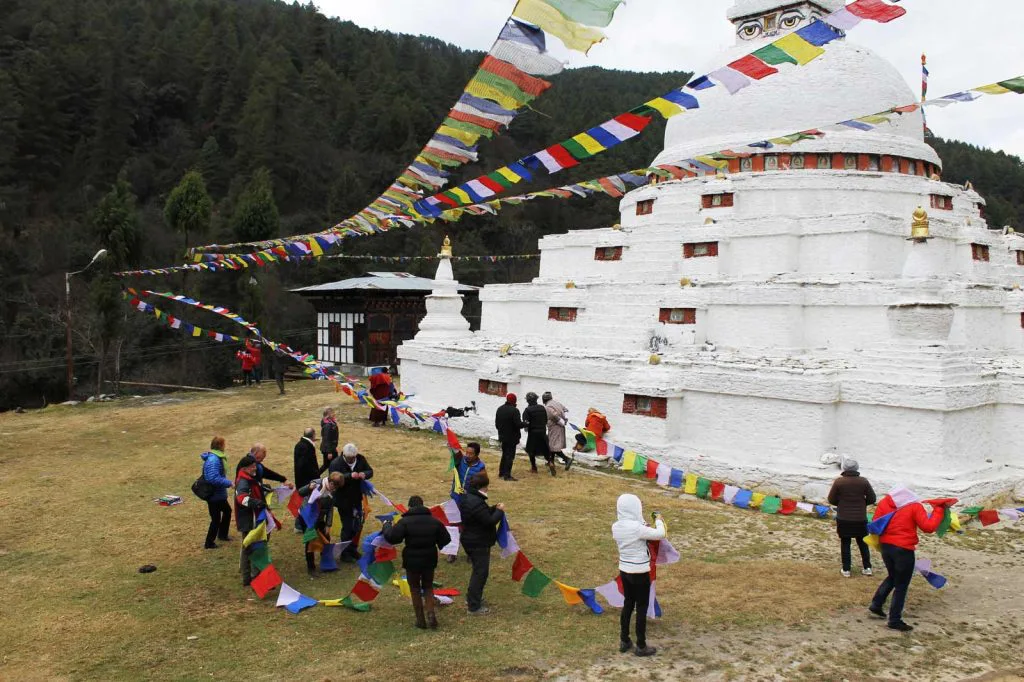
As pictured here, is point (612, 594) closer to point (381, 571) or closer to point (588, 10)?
point (381, 571)

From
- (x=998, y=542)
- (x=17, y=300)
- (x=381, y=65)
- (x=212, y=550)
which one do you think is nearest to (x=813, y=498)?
(x=998, y=542)

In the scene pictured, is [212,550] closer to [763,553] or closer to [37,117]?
[763,553]

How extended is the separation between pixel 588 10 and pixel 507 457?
649 centimetres

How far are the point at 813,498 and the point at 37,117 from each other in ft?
151

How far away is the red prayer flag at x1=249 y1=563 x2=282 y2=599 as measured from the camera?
270 inches

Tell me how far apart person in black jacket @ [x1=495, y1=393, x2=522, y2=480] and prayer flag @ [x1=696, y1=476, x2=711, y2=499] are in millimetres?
2507

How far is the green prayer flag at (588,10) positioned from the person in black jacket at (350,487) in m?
4.22

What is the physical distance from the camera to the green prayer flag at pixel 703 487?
10.1 meters

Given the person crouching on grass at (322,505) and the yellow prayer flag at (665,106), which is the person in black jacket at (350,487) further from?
the yellow prayer flag at (665,106)

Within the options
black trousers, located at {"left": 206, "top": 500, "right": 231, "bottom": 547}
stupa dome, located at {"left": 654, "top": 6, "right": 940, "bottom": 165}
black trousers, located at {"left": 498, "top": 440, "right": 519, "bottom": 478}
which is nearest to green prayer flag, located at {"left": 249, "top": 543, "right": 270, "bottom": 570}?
black trousers, located at {"left": 206, "top": 500, "right": 231, "bottom": 547}

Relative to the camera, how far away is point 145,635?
20.3 ft

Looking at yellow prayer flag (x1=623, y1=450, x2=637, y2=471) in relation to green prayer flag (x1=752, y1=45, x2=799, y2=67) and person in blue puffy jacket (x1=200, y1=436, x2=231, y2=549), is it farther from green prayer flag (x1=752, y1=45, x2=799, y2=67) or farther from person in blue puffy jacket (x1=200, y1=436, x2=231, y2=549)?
green prayer flag (x1=752, y1=45, x2=799, y2=67)

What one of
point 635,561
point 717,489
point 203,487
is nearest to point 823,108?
point 717,489

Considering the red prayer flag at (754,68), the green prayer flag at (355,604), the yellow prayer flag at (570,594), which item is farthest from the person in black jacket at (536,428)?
the red prayer flag at (754,68)
